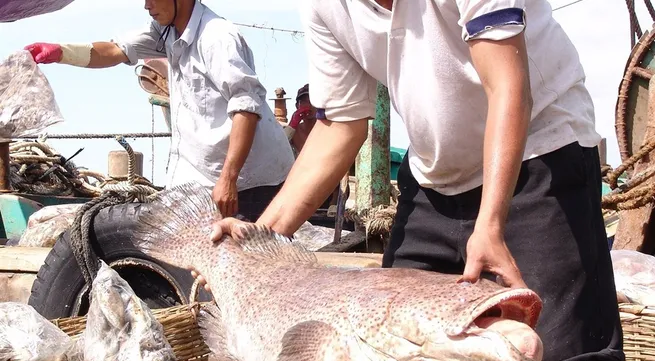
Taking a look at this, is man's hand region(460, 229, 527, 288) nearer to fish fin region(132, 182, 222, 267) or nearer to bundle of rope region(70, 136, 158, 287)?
fish fin region(132, 182, 222, 267)

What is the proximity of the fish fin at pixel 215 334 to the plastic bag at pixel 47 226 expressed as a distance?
342cm

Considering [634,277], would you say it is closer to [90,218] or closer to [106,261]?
[106,261]

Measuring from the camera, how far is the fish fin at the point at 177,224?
2512mm

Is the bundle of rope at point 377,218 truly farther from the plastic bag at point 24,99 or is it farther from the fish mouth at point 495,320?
the fish mouth at point 495,320

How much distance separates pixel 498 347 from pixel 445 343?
0.12m

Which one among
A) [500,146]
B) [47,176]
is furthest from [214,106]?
[47,176]

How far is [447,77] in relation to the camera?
2.44m

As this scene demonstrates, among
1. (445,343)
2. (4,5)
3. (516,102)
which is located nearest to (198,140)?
(4,5)

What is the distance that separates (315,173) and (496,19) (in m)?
0.84

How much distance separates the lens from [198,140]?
192 inches

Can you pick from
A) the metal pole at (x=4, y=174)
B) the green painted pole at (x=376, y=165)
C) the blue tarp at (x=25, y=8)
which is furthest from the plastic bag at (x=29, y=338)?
the metal pole at (x=4, y=174)

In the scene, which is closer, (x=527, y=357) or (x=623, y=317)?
(x=527, y=357)

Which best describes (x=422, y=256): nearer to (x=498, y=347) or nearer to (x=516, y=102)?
(x=516, y=102)

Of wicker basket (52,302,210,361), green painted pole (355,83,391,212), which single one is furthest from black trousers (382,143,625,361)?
green painted pole (355,83,391,212)
